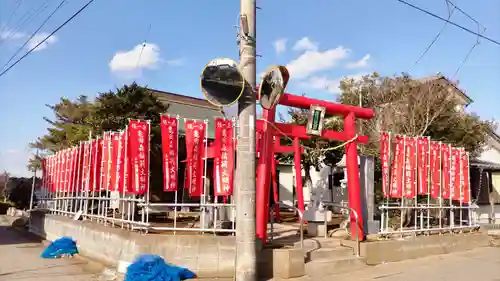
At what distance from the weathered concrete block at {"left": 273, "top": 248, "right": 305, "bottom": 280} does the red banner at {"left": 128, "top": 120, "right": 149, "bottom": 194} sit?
3.41 metres

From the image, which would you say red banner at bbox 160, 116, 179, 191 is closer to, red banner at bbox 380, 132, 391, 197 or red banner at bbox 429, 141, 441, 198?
red banner at bbox 380, 132, 391, 197

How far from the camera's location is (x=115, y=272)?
8477mm

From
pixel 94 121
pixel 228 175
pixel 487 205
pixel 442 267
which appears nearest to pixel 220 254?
pixel 228 175

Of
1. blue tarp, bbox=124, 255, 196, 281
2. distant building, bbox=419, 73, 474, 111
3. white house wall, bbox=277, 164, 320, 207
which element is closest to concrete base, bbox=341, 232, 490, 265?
blue tarp, bbox=124, 255, 196, 281

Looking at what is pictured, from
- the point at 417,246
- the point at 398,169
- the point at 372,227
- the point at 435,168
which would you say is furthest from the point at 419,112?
the point at 372,227

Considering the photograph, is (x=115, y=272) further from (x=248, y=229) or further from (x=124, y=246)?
(x=248, y=229)

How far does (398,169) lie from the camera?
10.9m

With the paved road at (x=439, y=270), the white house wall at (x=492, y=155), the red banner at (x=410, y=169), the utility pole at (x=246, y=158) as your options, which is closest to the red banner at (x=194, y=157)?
the utility pole at (x=246, y=158)

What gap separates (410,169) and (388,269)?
10.7 feet

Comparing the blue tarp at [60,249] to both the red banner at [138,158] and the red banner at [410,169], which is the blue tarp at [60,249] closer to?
the red banner at [138,158]

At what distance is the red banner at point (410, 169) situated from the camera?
11.1m

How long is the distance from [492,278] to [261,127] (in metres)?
5.82

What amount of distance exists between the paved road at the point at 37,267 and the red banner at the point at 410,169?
8310 mm

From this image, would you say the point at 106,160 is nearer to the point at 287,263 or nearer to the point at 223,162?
the point at 223,162
